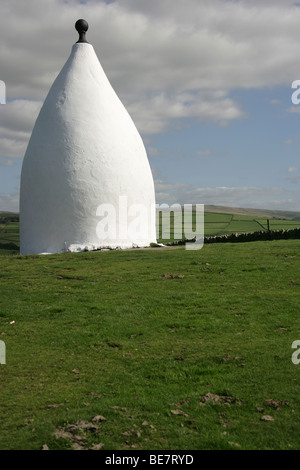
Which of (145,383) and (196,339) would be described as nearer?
(145,383)

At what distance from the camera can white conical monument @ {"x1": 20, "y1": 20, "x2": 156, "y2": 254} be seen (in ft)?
67.5

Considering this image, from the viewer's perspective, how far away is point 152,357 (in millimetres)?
8219

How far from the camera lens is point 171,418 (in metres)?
5.96

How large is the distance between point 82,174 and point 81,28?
307 inches

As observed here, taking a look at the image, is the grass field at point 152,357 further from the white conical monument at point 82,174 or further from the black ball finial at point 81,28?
the black ball finial at point 81,28

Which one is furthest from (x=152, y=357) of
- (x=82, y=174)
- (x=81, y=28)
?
(x=81, y=28)

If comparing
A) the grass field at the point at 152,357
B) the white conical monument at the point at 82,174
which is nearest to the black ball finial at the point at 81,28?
the white conical monument at the point at 82,174

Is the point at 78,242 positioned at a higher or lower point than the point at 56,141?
lower

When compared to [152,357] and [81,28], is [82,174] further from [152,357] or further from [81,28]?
[152,357]

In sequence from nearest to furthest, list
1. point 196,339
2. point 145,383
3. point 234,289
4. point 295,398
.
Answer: point 295,398 → point 145,383 → point 196,339 → point 234,289

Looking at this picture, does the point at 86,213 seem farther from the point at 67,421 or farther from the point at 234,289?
the point at 67,421

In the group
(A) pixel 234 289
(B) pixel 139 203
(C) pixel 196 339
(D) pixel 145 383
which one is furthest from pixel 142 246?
(D) pixel 145 383

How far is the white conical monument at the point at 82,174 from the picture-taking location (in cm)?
2058
